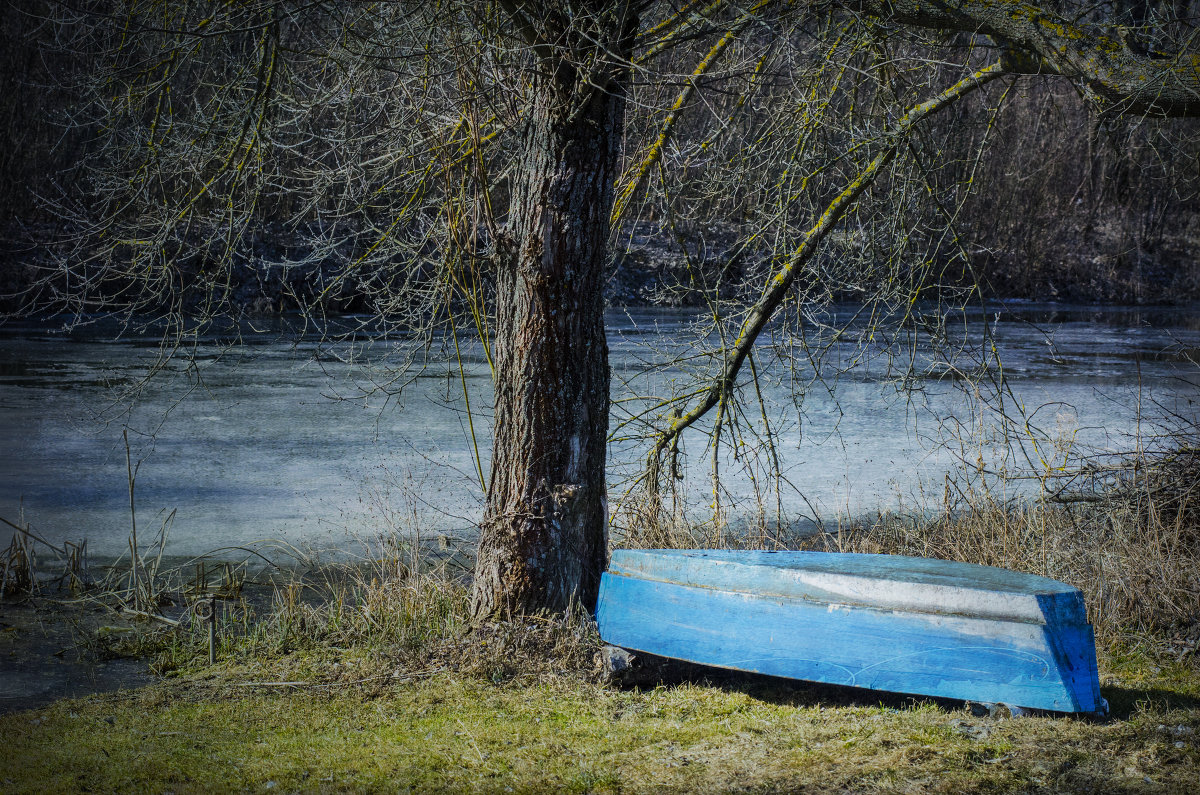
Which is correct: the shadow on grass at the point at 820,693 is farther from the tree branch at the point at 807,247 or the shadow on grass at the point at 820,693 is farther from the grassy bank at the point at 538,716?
the tree branch at the point at 807,247

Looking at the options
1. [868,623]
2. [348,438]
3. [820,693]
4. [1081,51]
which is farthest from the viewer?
[348,438]

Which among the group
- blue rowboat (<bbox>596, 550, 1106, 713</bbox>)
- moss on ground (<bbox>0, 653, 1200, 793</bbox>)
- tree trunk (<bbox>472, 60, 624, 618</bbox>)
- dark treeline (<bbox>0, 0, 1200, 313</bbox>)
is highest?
dark treeline (<bbox>0, 0, 1200, 313</bbox>)

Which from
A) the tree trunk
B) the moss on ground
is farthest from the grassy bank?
the tree trunk

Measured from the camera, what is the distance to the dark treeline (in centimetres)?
524

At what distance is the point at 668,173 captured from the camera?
6.38 m

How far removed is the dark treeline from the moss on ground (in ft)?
6.30

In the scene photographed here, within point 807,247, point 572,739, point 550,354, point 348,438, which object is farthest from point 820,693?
point 348,438

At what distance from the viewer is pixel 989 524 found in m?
5.96

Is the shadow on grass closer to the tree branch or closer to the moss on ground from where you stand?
the moss on ground

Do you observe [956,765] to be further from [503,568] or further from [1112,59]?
[1112,59]

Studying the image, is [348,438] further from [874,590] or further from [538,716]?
[874,590]

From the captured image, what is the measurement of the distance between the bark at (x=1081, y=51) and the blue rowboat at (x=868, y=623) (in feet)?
7.52

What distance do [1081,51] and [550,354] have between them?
285cm

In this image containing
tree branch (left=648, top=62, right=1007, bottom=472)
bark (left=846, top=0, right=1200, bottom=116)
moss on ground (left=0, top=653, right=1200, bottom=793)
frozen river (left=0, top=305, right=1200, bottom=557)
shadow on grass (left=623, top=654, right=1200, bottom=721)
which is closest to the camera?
moss on ground (left=0, top=653, right=1200, bottom=793)
